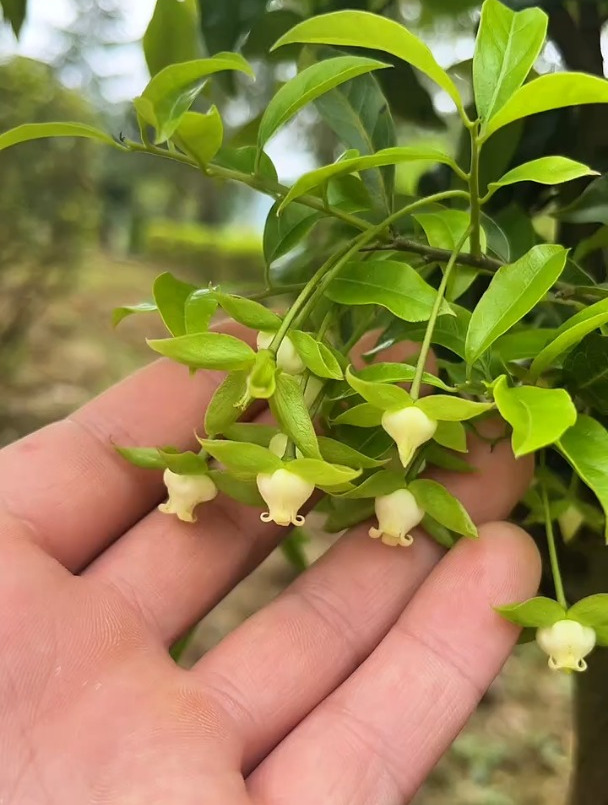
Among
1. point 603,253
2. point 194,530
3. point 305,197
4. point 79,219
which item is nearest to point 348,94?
point 305,197

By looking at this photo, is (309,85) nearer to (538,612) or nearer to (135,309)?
(135,309)

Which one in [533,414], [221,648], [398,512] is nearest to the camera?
[533,414]

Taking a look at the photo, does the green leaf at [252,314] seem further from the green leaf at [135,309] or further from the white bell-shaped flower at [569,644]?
the white bell-shaped flower at [569,644]

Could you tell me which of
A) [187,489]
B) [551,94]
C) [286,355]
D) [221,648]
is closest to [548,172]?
[551,94]

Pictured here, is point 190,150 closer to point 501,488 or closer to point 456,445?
point 456,445

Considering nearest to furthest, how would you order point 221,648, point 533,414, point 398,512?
point 533,414, point 398,512, point 221,648

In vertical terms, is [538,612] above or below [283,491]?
below

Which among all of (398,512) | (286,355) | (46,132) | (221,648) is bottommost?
(221,648)
